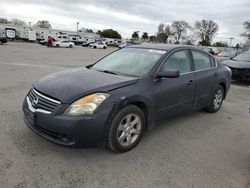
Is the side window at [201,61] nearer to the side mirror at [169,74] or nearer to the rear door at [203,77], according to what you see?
the rear door at [203,77]

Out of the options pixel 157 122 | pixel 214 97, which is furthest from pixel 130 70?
pixel 214 97

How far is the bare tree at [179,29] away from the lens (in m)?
80.4

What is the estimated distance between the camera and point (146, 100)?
3.53m

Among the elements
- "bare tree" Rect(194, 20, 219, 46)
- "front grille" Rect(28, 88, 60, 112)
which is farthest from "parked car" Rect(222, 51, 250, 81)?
"bare tree" Rect(194, 20, 219, 46)

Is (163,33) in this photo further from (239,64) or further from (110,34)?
(239,64)

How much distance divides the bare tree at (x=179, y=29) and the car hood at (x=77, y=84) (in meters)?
80.7

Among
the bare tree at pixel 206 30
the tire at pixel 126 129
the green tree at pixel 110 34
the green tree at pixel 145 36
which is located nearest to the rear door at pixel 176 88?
the tire at pixel 126 129

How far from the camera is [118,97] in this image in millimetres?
3182

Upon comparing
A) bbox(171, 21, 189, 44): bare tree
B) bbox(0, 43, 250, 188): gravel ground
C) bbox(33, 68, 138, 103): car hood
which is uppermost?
bbox(171, 21, 189, 44): bare tree

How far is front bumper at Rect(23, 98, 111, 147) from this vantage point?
2926mm

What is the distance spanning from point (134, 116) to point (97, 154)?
74 centimetres

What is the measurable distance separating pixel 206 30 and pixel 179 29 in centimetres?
1021

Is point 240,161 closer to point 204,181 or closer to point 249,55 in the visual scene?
point 204,181

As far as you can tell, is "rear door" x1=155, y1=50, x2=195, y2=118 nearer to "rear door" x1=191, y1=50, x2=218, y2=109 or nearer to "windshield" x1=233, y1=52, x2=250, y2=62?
"rear door" x1=191, y1=50, x2=218, y2=109
